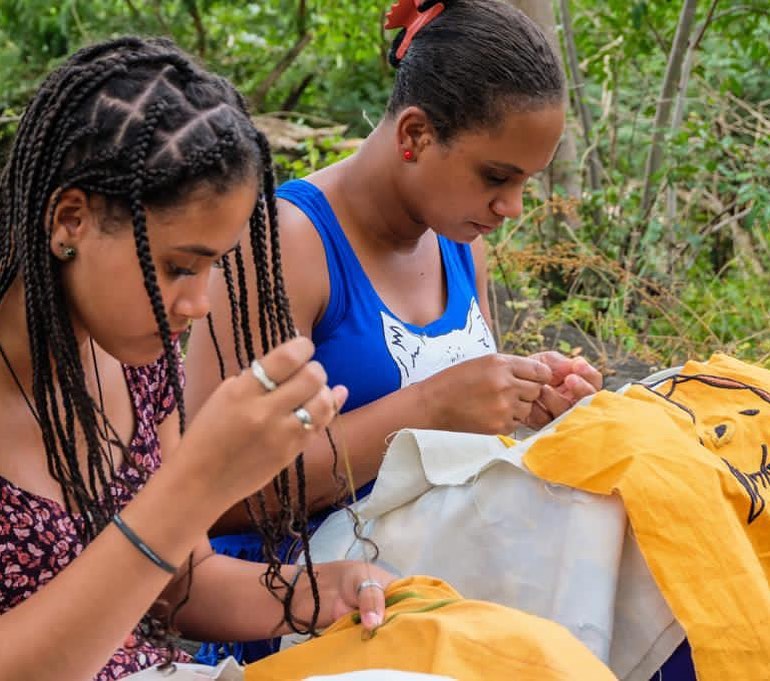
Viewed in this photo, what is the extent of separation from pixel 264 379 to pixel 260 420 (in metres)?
0.04

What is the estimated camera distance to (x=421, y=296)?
7.80 ft

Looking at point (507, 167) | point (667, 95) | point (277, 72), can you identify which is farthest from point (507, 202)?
point (277, 72)

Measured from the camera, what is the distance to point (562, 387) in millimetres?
2158

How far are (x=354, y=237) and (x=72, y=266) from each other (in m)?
0.85

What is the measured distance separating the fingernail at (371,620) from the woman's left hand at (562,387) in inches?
27.9

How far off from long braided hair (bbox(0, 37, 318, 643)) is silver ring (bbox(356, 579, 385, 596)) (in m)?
0.29

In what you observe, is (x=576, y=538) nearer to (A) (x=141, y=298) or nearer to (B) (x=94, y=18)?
(A) (x=141, y=298)

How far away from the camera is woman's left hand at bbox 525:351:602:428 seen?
7.01 ft

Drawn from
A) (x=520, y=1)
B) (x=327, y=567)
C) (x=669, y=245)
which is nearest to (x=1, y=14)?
(x=520, y=1)

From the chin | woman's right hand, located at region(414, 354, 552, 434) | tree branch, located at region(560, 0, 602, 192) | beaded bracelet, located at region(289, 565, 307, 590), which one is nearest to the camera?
the chin

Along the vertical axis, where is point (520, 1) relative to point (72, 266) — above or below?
below

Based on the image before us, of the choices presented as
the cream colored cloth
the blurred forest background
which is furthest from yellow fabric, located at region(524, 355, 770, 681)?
the blurred forest background

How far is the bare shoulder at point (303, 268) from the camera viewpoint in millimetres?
2100

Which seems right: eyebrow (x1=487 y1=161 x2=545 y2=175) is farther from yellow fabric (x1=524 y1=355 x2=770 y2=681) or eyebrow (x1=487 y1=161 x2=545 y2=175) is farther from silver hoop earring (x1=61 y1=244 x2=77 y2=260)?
silver hoop earring (x1=61 y1=244 x2=77 y2=260)
